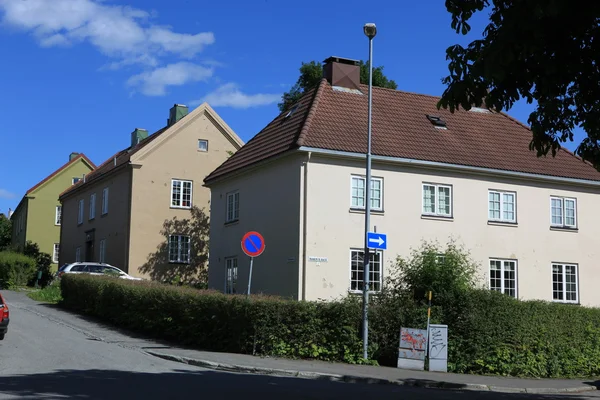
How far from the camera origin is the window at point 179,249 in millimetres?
40938

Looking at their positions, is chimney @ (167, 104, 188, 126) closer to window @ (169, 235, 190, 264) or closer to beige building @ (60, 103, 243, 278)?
beige building @ (60, 103, 243, 278)

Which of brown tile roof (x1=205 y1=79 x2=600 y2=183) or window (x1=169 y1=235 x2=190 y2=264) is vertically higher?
brown tile roof (x1=205 y1=79 x2=600 y2=183)

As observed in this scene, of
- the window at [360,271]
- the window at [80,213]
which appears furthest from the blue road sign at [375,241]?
the window at [80,213]

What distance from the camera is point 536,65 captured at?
994 centimetres

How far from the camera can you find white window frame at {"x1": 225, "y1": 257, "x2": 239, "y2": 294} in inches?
1162

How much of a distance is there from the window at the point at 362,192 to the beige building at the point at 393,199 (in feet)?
0.13

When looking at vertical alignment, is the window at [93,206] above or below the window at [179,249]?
above

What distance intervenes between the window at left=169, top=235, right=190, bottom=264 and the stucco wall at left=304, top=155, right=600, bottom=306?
17.3 metres

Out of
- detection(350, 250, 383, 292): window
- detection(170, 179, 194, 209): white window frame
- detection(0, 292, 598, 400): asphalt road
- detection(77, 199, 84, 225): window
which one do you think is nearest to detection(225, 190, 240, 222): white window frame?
detection(350, 250, 383, 292): window

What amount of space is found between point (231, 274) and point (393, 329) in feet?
40.1

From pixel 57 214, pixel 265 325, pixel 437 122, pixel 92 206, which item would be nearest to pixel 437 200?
pixel 437 122

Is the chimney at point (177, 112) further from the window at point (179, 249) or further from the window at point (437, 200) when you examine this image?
the window at point (437, 200)

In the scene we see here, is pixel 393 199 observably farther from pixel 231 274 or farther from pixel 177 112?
pixel 177 112

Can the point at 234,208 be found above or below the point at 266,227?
above
